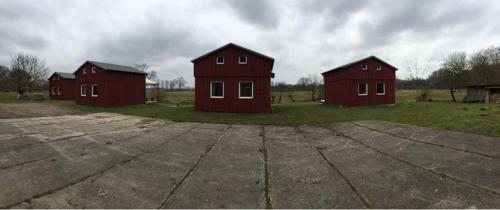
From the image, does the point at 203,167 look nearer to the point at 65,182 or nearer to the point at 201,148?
the point at 201,148

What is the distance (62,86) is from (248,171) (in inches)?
1641

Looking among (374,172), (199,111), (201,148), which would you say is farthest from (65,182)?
(199,111)

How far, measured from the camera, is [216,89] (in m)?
19.3

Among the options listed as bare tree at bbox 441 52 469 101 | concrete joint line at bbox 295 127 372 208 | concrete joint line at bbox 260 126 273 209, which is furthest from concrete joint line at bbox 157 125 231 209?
bare tree at bbox 441 52 469 101

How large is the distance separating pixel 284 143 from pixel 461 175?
4.60 meters

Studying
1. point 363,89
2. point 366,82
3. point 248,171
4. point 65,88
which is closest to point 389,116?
point 363,89

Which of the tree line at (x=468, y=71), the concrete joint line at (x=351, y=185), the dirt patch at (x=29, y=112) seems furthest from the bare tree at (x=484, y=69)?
the dirt patch at (x=29, y=112)

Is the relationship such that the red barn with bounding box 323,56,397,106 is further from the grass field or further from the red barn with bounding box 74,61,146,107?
the red barn with bounding box 74,61,146,107

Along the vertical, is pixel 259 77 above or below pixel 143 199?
above

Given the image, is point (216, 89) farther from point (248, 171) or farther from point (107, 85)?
point (248, 171)

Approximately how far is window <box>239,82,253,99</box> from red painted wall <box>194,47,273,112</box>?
224mm

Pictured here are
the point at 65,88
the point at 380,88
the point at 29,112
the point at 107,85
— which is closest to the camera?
the point at 29,112

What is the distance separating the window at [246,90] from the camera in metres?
18.8

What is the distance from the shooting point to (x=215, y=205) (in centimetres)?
397
